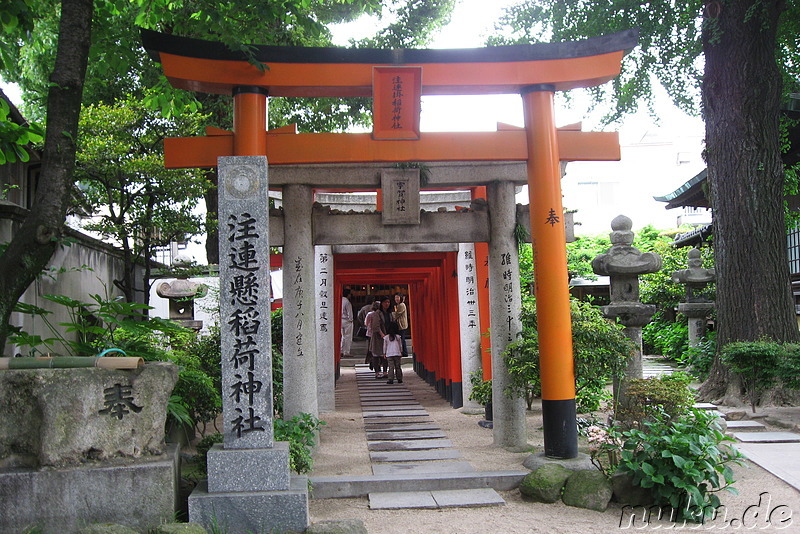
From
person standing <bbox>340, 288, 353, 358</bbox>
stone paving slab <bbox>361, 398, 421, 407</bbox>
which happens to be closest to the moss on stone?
stone paving slab <bbox>361, 398, 421, 407</bbox>

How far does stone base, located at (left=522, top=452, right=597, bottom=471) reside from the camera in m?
7.40

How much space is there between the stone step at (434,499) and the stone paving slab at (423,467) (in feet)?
1.84

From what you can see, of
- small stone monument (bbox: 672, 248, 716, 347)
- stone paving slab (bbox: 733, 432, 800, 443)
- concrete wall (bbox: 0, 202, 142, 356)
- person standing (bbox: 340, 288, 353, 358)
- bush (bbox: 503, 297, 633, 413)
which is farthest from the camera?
person standing (bbox: 340, 288, 353, 358)

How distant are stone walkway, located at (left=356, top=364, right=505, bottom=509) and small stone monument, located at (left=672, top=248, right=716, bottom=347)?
22.8 feet

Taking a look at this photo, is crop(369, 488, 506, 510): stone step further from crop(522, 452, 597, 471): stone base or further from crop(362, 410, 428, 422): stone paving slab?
crop(362, 410, 428, 422): stone paving slab

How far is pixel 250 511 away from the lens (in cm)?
578

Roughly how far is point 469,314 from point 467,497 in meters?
5.25

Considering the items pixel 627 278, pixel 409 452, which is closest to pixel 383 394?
pixel 409 452

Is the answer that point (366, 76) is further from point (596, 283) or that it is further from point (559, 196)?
point (596, 283)

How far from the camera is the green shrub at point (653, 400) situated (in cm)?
749

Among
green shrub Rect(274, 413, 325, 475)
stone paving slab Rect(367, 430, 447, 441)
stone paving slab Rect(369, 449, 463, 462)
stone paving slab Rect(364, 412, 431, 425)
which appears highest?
green shrub Rect(274, 413, 325, 475)

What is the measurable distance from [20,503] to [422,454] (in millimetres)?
4806

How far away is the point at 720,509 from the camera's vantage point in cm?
646

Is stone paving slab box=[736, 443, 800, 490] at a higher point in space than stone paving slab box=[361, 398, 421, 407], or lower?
lower
